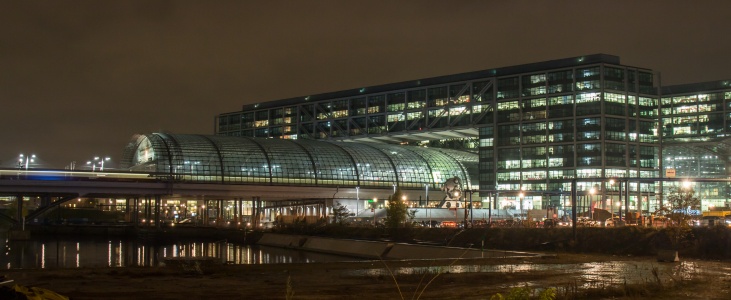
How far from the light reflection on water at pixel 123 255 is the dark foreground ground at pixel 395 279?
21820 mm

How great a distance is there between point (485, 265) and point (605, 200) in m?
134

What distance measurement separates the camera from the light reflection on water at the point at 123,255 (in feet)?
226

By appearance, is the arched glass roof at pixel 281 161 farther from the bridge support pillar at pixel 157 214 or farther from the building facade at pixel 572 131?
the building facade at pixel 572 131

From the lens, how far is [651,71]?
187 meters

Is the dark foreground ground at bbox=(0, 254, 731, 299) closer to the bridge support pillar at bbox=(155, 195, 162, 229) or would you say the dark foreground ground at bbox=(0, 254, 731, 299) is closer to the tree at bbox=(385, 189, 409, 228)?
the tree at bbox=(385, 189, 409, 228)

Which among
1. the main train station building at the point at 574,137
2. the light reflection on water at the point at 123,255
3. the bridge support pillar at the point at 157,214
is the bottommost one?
the light reflection on water at the point at 123,255

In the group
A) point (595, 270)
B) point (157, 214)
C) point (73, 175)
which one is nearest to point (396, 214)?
point (595, 270)

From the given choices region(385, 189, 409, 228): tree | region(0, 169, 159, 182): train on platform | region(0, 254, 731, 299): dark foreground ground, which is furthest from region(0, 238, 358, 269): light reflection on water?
region(0, 254, 731, 299): dark foreground ground

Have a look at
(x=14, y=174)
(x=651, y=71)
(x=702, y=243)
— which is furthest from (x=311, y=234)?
(x=651, y=71)

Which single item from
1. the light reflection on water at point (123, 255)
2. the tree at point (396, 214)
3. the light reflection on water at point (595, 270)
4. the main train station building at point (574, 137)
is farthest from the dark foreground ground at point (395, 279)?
the main train station building at point (574, 137)

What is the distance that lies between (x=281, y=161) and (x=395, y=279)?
11908cm

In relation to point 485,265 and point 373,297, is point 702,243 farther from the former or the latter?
point 373,297

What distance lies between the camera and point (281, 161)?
151m

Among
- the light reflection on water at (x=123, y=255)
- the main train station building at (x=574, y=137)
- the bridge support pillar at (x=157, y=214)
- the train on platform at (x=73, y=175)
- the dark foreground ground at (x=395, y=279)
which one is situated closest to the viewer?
the dark foreground ground at (x=395, y=279)
